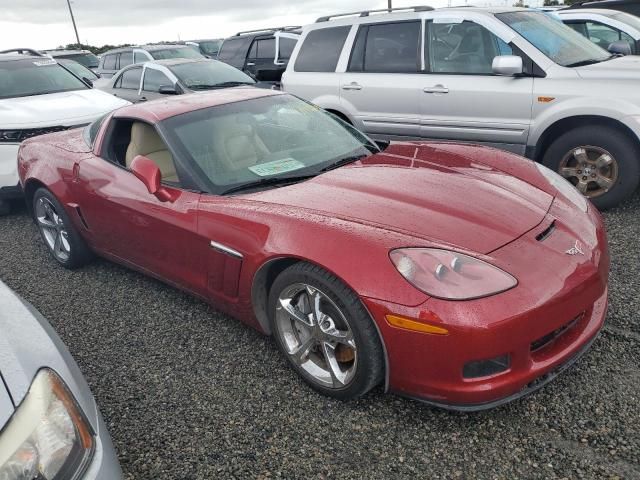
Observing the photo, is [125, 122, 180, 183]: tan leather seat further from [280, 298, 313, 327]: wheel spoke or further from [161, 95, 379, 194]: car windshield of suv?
[280, 298, 313, 327]: wheel spoke

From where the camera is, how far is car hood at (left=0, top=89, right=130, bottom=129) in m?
5.64

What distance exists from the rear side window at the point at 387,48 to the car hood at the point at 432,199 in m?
2.60

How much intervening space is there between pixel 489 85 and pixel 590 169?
1134mm

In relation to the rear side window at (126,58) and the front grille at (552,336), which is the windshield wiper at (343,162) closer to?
the front grille at (552,336)

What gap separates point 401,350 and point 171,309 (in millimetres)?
1839

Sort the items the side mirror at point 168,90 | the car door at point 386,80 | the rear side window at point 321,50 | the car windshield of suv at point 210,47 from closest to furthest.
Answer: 1. the car door at point 386,80
2. the rear side window at point 321,50
3. the side mirror at point 168,90
4. the car windshield of suv at point 210,47

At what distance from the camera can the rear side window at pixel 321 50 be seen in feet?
19.4

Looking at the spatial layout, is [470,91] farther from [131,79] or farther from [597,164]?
[131,79]

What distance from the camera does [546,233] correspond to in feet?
7.68

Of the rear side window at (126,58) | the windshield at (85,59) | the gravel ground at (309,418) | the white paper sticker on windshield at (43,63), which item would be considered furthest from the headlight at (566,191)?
the windshield at (85,59)

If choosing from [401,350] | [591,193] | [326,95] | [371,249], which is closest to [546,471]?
[401,350]

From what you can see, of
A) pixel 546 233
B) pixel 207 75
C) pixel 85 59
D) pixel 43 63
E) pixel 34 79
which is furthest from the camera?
pixel 85 59

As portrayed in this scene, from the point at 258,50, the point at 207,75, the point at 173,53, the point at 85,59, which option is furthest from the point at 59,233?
the point at 85,59

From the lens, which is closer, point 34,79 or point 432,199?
point 432,199
